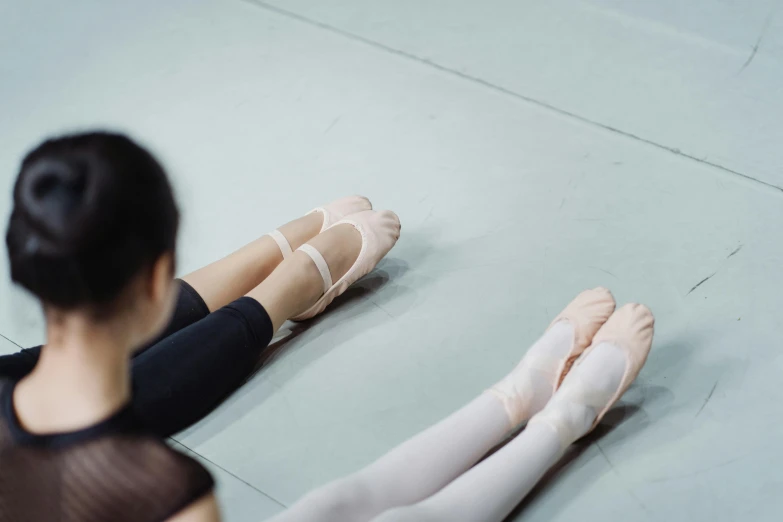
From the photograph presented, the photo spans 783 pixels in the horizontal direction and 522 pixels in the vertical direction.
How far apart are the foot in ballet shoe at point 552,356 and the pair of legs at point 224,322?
317 millimetres

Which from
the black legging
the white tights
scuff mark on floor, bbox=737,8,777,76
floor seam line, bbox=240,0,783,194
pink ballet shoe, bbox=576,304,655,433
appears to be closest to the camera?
the white tights

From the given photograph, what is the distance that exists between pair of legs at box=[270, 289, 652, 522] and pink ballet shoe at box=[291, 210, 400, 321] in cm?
30

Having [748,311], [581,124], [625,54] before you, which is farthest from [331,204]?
[625,54]

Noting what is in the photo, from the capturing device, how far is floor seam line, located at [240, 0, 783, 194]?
62.8 inches

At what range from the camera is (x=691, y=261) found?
1426 millimetres

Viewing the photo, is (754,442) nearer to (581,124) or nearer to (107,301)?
(581,124)

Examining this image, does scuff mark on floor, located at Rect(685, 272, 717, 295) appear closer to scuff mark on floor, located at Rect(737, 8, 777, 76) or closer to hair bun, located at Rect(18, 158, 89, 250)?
scuff mark on floor, located at Rect(737, 8, 777, 76)

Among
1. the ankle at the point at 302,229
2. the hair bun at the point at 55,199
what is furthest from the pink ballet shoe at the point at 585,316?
the hair bun at the point at 55,199

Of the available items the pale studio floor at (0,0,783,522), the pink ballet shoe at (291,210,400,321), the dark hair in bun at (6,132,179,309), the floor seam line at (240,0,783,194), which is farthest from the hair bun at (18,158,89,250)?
the floor seam line at (240,0,783,194)

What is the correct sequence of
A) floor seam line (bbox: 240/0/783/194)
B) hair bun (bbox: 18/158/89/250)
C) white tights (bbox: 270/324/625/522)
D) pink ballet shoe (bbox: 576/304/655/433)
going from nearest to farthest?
hair bun (bbox: 18/158/89/250) < white tights (bbox: 270/324/625/522) < pink ballet shoe (bbox: 576/304/655/433) < floor seam line (bbox: 240/0/783/194)

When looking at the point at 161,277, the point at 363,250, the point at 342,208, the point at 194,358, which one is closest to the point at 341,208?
the point at 342,208

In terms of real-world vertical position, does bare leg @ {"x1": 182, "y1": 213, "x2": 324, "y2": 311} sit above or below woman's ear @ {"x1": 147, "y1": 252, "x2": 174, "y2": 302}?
below

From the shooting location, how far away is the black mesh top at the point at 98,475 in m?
0.58

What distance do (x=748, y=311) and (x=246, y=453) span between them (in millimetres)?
770
